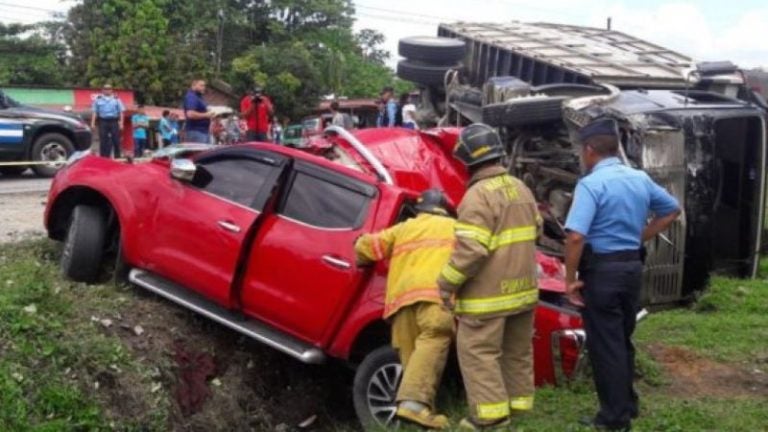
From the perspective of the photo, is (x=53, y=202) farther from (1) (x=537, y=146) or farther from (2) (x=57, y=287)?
(1) (x=537, y=146)

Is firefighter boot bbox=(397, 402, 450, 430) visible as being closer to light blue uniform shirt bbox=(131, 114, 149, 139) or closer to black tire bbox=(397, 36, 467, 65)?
black tire bbox=(397, 36, 467, 65)

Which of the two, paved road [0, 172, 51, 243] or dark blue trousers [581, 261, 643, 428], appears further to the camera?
paved road [0, 172, 51, 243]

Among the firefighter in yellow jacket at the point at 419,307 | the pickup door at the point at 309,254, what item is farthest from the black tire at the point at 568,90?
the firefighter in yellow jacket at the point at 419,307

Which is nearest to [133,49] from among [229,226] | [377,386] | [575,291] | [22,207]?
[22,207]


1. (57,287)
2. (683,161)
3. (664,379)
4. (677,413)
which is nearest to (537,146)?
(683,161)

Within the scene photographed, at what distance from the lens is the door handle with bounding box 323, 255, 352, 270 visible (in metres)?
5.69

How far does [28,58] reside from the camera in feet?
144

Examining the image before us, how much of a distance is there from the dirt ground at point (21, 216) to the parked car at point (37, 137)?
2465 millimetres

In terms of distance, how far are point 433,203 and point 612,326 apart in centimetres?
121

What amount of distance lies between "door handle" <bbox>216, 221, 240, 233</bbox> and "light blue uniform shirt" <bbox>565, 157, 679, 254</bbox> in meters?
2.34

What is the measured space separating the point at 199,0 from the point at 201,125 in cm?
3845

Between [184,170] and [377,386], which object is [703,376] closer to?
[377,386]

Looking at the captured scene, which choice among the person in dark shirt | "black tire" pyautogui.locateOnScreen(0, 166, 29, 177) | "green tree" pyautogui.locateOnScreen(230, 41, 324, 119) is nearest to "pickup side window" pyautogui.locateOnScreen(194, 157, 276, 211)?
the person in dark shirt

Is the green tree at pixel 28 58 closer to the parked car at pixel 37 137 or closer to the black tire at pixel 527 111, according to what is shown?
the parked car at pixel 37 137
